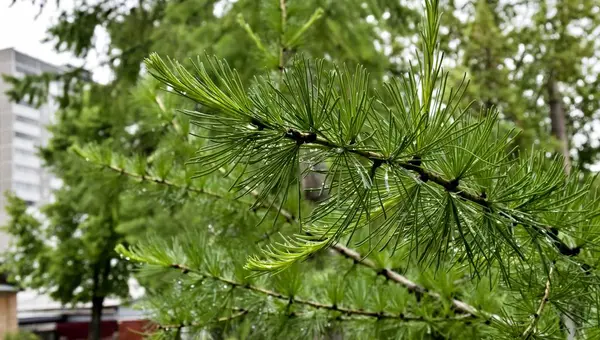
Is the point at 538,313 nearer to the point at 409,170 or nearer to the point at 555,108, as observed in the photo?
the point at 409,170

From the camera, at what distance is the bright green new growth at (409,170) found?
0.40 metres

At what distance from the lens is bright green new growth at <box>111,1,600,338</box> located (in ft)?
1.30

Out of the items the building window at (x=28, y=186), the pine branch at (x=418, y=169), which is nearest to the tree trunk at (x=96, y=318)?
the building window at (x=28, y=186)

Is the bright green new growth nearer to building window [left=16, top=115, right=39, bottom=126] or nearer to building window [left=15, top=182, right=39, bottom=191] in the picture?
building window [left=16, top=115, right=39, bottom=126]

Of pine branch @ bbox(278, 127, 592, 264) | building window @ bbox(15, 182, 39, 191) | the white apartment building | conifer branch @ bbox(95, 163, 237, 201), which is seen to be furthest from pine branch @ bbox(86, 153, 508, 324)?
building window @ bbox(15, 182, 39, 191)

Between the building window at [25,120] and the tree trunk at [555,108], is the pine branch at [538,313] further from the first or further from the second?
the building window at [25,120]

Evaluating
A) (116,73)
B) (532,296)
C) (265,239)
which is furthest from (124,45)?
(532,296)

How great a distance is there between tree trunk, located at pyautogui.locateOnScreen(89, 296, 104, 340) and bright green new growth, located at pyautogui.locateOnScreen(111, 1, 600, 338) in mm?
9837

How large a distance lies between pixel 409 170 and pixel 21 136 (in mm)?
6805

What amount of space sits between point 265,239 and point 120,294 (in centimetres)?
883

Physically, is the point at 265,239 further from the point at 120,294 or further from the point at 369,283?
the point at 120,294

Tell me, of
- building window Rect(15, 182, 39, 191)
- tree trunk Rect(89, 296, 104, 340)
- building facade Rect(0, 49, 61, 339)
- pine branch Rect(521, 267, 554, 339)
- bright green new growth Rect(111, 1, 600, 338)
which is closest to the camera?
bright green new growth Rect(111, 1, 600, 338)

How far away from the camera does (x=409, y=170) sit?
1.41 ft

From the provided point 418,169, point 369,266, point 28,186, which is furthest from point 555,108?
point 28,186
